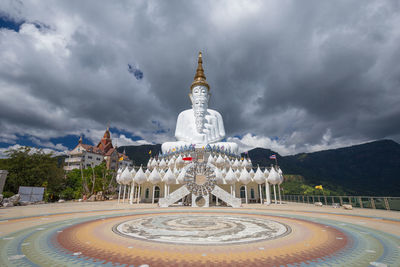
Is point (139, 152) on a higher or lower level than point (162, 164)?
higher

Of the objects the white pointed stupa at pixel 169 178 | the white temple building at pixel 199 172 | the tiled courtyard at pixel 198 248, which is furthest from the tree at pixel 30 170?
the tiled courtyard at pixel 198 248

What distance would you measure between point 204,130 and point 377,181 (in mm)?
150603

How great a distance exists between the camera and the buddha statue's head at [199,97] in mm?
40375

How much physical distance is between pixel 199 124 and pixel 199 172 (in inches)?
705

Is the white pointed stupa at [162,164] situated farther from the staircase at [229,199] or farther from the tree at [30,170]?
the tree at [30,170]

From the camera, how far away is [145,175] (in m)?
27.4

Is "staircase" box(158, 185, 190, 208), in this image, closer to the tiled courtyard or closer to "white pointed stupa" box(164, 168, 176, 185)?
"white pointed stupa" box(164, 168, 176, 185)

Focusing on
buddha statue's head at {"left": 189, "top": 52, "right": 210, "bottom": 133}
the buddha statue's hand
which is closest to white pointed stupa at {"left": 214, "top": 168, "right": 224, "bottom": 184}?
the buddha statue's hand

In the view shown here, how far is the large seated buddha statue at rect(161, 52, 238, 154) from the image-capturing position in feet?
127

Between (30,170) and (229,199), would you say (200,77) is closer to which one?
(229,199)

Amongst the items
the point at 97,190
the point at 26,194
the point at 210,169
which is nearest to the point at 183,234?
the point at 210,169

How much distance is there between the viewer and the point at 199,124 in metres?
40.0

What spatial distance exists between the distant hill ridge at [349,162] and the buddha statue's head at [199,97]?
337 feet

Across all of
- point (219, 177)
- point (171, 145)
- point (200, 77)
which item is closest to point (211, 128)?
point (171, 145)
